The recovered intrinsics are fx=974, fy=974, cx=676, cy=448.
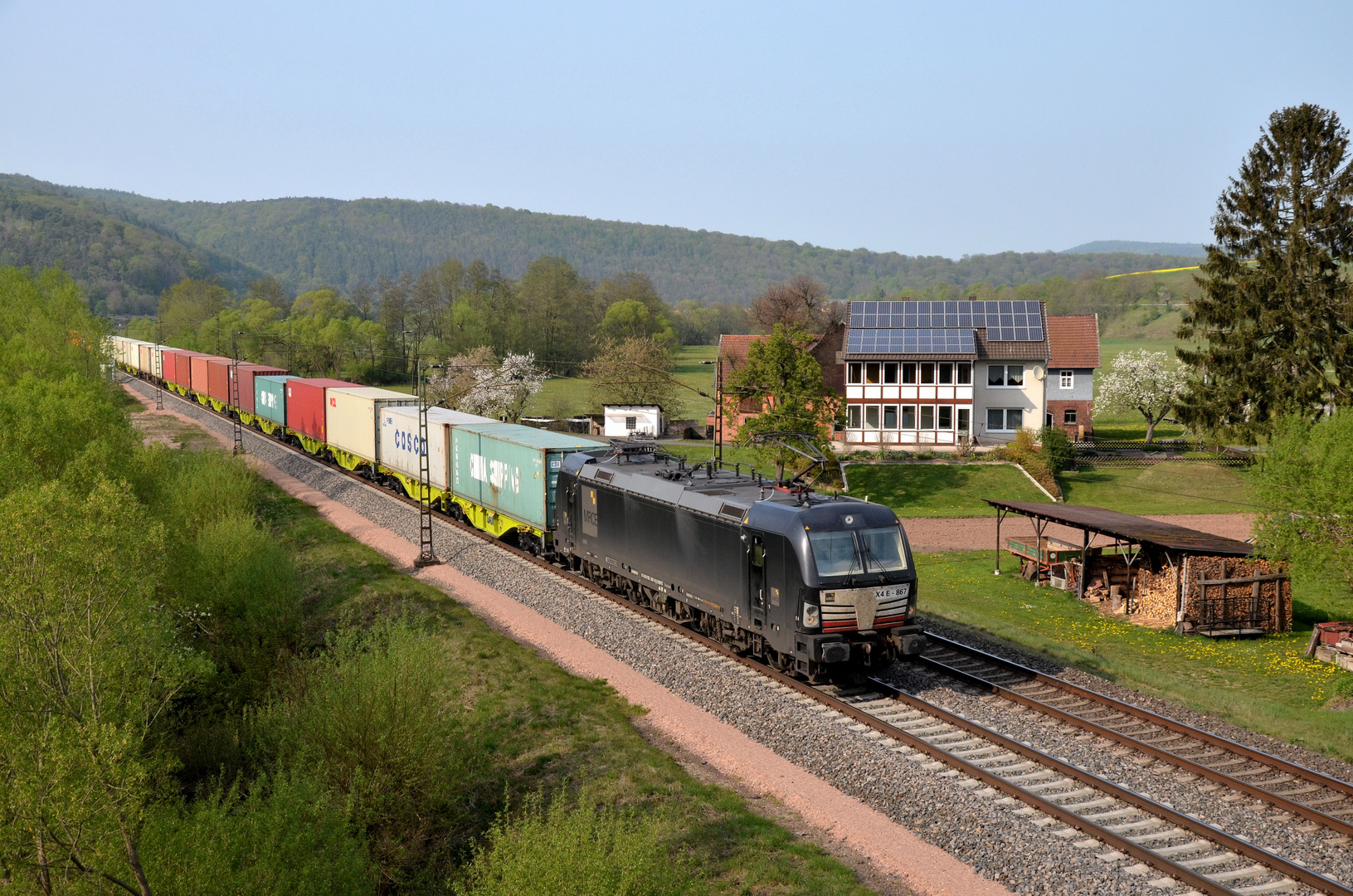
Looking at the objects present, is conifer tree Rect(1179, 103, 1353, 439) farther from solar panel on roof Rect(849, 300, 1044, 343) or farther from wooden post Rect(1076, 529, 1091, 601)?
wooden post Rect(1076, 529, 1091, 601)

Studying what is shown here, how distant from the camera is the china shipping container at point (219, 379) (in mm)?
65175

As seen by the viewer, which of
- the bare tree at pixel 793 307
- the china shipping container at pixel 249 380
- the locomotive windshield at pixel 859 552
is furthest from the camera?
the bare tree at pixel 793 307

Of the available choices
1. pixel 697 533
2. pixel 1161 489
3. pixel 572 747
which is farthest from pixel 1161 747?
pixel 1161 489

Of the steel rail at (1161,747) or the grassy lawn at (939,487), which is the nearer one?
the steel rail at (1161,747)

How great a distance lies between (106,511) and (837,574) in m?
11.4

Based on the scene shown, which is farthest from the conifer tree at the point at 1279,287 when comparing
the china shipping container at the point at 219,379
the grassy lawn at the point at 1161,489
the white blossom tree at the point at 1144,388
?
the china shipping container at the point at 219,379

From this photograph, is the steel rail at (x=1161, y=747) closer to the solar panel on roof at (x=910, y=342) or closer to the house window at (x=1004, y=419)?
the solar panel on roof at (x=910, y=342)

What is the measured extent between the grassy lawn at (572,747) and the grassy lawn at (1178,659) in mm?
9643

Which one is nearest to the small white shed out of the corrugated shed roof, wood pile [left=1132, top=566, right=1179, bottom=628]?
the corrugated shed roof

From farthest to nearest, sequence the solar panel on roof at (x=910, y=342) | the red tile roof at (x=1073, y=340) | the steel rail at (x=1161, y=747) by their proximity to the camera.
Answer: the red tile roof at (x=1073, y=340), the solar panel on roof at (x=910, y=342), the steel rail at (x=1161, y=747)

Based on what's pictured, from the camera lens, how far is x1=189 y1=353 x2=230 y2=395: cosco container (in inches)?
2768

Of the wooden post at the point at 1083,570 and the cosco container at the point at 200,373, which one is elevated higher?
the cosco container at the point at 200,373

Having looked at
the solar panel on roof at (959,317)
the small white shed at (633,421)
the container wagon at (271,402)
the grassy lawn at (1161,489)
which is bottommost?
the grassy lawn at (1161,489)

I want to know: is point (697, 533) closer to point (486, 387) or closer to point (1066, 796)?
point (1066, 796)
